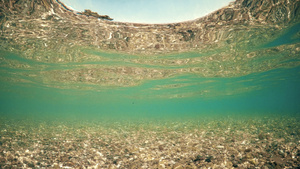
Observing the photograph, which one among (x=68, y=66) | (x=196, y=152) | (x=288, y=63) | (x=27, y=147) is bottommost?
(x=196, y=152)

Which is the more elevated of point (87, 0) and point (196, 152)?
point (87, 0)

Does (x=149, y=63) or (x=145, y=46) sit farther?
(x=149, y=63)

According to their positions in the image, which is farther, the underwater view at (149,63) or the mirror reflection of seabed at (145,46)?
the mirror reflection of seabed at (145,46)

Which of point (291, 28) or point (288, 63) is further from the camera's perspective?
point (288, 63)

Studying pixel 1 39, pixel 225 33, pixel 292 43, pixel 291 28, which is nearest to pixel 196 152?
pixel 225 33

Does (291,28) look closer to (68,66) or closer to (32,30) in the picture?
(32,30)

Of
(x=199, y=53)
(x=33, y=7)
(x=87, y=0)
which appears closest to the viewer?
(x=87, y=0)

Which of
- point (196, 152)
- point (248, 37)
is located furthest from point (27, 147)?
point (248, 37)

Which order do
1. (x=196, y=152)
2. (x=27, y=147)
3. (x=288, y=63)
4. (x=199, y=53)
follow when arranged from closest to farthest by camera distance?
(x=196, y=152)
(x=27, y=147)
(x=199, y=53)
(x=288, y=63)

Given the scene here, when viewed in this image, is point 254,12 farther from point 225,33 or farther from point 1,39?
point 1,39

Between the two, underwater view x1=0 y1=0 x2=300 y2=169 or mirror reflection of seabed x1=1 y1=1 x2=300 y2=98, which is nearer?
underwater view x1=0 y1=0 x2=300 y2=169

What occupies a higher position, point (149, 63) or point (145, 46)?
point (145, 46)
